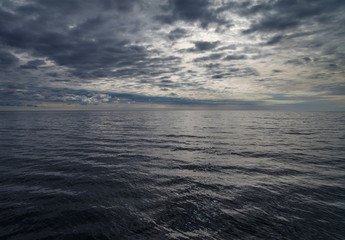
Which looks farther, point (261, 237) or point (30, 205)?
point (30, 205)

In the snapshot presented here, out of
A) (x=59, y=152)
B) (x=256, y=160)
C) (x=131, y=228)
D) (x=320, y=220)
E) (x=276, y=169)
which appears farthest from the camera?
(x=59, y=152)

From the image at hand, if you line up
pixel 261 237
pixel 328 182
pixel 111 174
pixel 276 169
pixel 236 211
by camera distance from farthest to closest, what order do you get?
1. pixel 276 169
2. pixel 111 174
3. pixel 328 182
4. pixel 236 211
5. pixel 261 237

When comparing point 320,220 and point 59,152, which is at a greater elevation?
point 320,220

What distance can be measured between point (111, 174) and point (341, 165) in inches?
834

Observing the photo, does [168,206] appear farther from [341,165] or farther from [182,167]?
[341,165]

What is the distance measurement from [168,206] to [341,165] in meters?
17.9

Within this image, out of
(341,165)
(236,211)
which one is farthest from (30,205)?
(341,165)

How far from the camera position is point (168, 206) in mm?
8906

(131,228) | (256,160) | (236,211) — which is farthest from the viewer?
(256,160)

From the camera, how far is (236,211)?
8.48m

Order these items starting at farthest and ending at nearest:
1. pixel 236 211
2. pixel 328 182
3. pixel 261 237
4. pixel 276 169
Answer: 1. pixel 276 169
2. pixel 328 182
3. pixel 236 211
4. pixel 261 237

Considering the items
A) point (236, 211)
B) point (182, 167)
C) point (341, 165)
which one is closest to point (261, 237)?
point (236, 211)

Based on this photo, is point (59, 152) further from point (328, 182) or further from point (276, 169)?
point (328, 182)

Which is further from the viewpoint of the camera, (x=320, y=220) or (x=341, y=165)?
(x=341, y=165)
